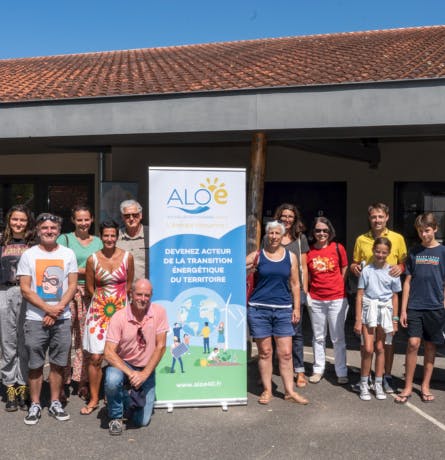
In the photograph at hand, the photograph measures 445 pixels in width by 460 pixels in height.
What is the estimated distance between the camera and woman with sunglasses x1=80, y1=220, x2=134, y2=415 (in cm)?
490

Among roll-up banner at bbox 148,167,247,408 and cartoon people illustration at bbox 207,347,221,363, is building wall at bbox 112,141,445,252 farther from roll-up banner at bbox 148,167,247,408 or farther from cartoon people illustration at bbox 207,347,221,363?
cartoon people illustration at bbox 207,347,221,363

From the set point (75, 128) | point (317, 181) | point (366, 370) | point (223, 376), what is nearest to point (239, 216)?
point (223, 376)

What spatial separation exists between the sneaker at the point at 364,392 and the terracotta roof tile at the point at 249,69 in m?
3.37

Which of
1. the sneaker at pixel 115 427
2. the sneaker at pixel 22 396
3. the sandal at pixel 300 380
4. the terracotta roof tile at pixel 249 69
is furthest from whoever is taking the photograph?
the terracotta roof tile at pixel 249 69

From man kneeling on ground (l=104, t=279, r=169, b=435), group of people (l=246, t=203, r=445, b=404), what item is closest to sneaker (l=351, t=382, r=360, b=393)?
group of people (l=246, t=203, r=445, b=404)

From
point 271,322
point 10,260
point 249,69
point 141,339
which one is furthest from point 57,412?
point 249,69

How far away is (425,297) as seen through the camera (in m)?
5.16

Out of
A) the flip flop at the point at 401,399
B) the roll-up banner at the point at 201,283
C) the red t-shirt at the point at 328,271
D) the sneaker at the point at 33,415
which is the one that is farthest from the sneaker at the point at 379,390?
the sneaker at the point at 33,415

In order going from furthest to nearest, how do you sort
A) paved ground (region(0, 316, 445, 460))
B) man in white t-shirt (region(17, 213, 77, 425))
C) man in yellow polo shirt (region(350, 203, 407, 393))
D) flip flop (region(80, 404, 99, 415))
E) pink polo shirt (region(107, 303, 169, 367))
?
man in yellow polo shirt (region(350, 203, 407, 393)), flip flop (region(80, 404, 99, 415)), man in white t-shirt (region(17, 213, 77, 425)), pink polo shirt (region(107, 303, 169, 367)), paved ground (region(0, 316, 445, 460))

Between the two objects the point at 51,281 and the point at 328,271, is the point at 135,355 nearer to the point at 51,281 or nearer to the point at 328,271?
the point at 51,281

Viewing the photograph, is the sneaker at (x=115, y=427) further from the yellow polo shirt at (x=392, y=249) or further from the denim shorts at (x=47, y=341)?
the yellow polo shirt at (x=392, y=249)

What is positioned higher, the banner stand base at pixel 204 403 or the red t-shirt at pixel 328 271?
the red t-shirt at pixel 328 271

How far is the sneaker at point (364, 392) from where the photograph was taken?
529 centimetres

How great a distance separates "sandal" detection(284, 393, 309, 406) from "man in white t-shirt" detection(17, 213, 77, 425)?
186 cm
